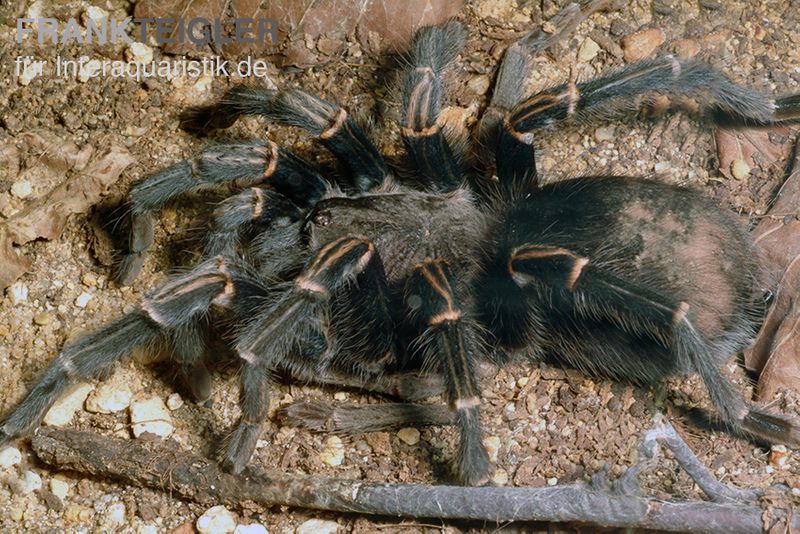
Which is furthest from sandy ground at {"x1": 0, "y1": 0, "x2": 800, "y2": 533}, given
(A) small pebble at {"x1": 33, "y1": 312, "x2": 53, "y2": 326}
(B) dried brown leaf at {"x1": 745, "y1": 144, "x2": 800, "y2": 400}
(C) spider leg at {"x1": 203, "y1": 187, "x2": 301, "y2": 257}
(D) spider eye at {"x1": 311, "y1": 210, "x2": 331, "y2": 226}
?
(D) spider eye at {"x1": 311, "y1": 210, "x2": 331, "y2": 226}

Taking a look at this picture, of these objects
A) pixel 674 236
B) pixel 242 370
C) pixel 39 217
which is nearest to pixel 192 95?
pixel 39 217

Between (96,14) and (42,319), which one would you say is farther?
(96,14)

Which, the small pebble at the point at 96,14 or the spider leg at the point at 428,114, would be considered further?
the small pebble at the point at 96,14

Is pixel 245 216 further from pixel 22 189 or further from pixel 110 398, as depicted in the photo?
pixel 22 189

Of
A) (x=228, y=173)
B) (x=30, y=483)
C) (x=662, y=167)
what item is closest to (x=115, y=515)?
(x=30, y=483)

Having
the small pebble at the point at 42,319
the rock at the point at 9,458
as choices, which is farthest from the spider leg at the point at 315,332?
the small pebble at the point at 42,319

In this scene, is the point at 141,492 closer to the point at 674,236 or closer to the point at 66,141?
the point at 66,141

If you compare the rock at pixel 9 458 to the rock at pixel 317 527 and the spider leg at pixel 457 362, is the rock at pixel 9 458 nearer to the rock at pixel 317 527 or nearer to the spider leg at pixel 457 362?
the rock at pixel 317 527
